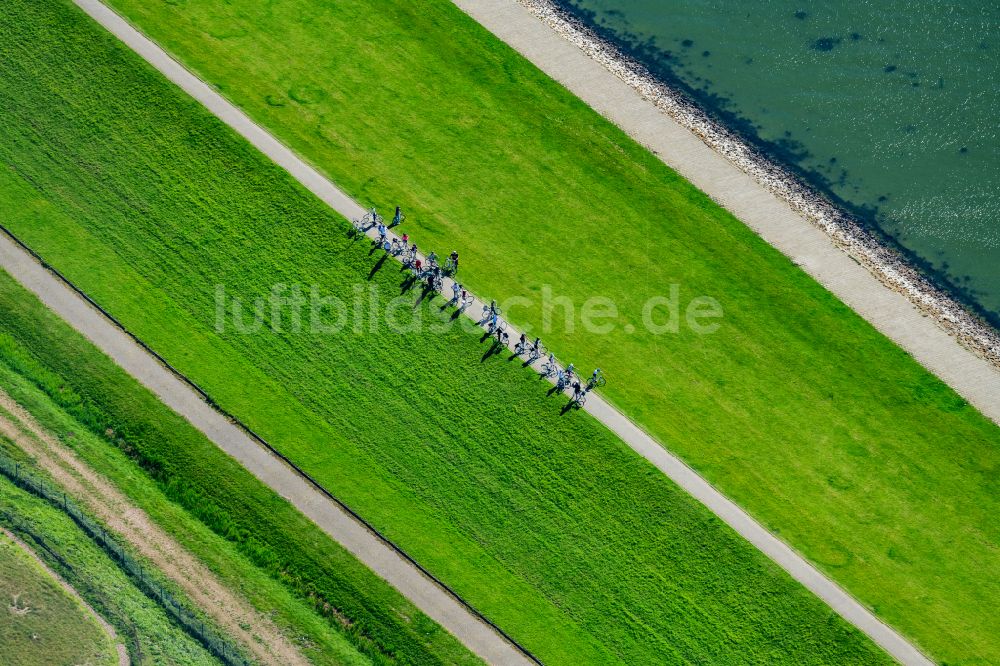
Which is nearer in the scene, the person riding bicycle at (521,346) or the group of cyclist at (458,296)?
the group of cyclist at (458,296)

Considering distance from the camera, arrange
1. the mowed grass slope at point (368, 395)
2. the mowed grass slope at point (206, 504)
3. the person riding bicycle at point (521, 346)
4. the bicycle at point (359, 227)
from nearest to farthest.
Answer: the mowed grass slope at point (206, 504)
the mowed grass slope at point (368, 395)
the person riding bicycle at point (521, 346)
the bicycle at point (359, 227)

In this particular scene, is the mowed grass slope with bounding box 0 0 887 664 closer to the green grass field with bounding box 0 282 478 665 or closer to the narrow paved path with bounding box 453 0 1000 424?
the green grass field with bounding box 0 282 478 665

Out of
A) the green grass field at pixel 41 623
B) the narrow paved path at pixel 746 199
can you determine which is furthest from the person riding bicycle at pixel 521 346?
the green grass field at pixel 41 623

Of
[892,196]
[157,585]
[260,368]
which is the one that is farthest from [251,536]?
[892,196]

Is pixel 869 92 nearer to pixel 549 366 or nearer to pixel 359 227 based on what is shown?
pixel 549 366

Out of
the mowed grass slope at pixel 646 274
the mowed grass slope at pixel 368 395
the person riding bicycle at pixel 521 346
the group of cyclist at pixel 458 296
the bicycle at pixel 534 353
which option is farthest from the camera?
the bicycle at pixel 534 353

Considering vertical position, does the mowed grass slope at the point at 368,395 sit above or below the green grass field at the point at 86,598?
above

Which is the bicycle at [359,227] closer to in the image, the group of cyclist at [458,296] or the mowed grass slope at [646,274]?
the group of cyclist at [458,296]
